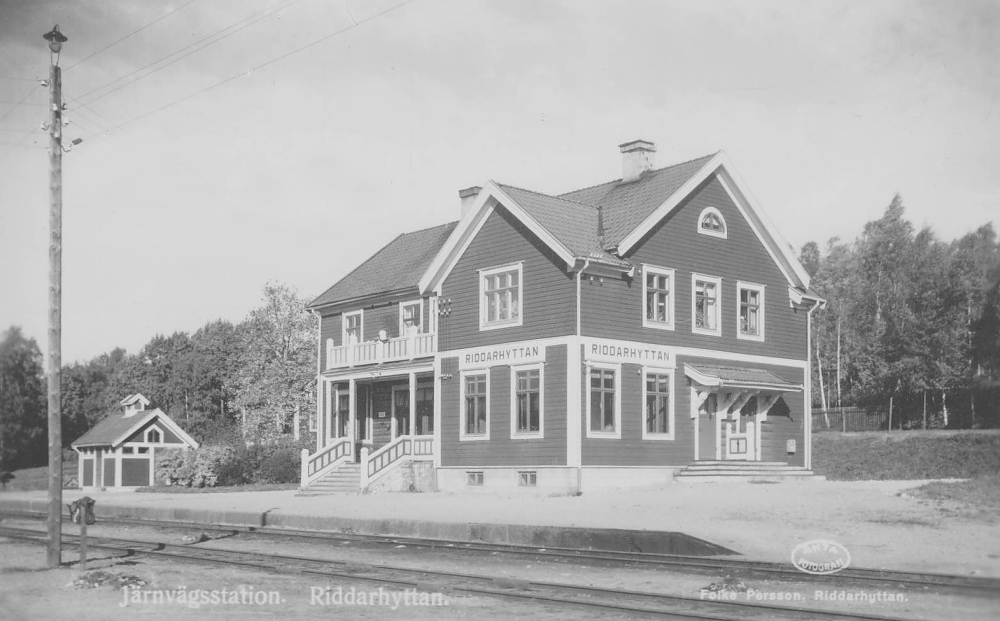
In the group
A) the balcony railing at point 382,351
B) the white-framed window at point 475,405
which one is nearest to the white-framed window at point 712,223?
the white-framed window at point 475,405

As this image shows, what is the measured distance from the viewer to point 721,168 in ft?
110

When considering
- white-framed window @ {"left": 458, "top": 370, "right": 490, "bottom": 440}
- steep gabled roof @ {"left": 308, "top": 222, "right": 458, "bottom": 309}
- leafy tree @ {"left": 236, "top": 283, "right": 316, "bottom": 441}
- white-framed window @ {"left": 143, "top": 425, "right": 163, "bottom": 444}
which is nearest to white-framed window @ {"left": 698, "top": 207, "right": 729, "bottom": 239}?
white-framed window @ {"left": 458, "top": 370, "right": 490, "bottom": 440}

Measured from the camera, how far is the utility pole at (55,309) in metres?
15.5

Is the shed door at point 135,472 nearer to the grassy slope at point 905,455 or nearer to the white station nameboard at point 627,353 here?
the white station nameboard at point 627,353

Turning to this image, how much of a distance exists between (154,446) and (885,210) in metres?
39.7

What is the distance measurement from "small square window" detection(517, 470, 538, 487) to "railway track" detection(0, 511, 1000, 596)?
868cm

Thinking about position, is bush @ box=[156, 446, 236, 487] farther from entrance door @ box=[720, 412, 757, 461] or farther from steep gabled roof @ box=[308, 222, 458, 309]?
entrance door @ box=[720, 412, 757, 461]

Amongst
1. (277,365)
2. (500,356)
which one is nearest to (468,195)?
(500,356)

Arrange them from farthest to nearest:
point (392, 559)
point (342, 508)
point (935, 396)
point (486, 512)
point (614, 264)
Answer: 1. point (935, 396)
2. point (614, 264)
3. point (342, 508)
4. point (486, 512)
5. point (392, 559)

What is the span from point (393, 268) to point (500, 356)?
10.1 metres

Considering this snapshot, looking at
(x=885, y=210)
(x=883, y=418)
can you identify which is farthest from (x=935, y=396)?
(x=885, y=210)

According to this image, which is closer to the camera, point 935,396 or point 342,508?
point 342,508

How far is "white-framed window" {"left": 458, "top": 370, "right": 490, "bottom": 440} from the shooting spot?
31.8 metres

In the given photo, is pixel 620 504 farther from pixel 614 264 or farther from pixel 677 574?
pixel 677 574
